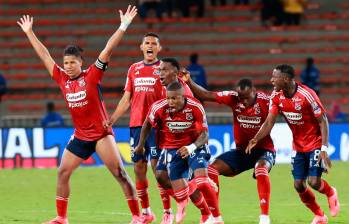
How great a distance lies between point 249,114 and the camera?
45.3 feet

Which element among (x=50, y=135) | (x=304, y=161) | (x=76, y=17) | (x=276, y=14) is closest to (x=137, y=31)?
(x=76, y=17)

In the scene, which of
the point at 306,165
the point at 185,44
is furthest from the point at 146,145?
the point at 185,44

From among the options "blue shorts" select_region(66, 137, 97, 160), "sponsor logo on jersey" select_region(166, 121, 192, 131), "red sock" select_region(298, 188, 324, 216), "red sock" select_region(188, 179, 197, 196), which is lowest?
"red sock" select_region(298, 188, 324, 216)

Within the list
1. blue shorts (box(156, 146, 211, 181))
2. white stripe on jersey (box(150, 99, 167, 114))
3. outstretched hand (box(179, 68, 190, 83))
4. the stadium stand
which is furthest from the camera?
the stadium stand

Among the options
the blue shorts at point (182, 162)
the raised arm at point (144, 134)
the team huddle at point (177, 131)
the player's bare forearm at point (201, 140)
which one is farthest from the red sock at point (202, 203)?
the raised arm at point (144, 134)

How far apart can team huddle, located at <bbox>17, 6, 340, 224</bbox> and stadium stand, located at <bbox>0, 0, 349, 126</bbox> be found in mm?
14949

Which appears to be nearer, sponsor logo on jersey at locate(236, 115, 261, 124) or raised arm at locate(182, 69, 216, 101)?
sponsor logo on jersey at locate(236, 115, 261, 124)

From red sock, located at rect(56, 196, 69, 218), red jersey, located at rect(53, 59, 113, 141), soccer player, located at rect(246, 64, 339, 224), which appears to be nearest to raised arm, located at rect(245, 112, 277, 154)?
soccer player, located at rect(246, 64, 339, 224)

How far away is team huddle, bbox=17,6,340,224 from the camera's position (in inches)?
508

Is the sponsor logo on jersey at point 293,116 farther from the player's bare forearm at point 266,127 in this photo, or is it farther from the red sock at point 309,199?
the red sock at point 309,199

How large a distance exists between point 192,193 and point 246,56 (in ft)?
56.7

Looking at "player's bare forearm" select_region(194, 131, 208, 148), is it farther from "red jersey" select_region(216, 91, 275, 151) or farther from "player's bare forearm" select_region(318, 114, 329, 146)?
"player's bare forearm" select_region(318, 114, 329, 146)

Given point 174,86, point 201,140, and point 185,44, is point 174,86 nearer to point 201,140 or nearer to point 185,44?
point 201,140

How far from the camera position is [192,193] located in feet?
41.8
